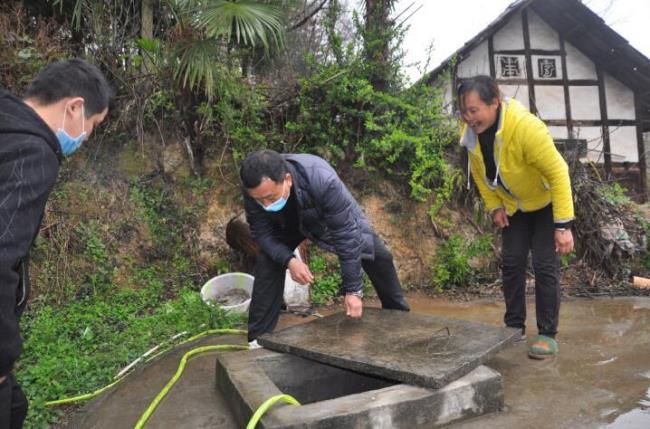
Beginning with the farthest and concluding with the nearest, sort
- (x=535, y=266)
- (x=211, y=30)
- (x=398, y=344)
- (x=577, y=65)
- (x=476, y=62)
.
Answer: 1. (x=577, y=65)
2. (x=476, y=62)
3. (x=211, y=30)
4. (x=535, y=266)
5. (x=398, y=344)

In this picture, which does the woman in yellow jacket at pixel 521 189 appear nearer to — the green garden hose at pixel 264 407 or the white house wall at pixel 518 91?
the green garden hose at pixel 264 407

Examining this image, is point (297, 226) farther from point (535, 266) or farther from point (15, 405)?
point (15, 405)

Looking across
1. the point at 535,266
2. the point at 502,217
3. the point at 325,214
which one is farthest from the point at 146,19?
the point at 535,266

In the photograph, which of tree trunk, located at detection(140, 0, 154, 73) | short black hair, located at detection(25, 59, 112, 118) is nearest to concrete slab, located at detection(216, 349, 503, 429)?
short black hair, located at detection(25, 59, 112, 118)

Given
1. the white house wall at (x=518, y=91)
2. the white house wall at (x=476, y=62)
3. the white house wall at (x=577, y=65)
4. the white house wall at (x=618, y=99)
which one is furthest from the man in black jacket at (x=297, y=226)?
the white house wall at (x=618, y=99)

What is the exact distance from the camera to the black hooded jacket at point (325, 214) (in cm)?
300

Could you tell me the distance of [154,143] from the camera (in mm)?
6449

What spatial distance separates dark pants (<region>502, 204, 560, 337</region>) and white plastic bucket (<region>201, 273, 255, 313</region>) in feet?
8.15

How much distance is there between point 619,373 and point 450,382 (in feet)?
4.27

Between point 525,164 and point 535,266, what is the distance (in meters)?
0.69

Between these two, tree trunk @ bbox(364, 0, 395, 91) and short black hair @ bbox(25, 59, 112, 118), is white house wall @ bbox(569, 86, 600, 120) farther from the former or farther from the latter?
short black hair @ bbox(25, 59, 112, 118)

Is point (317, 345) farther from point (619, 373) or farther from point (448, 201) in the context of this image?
point (448, 201)

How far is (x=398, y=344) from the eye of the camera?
2.66m

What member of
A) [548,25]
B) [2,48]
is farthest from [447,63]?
[2,48]
